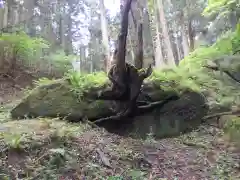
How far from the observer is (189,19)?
810 inches

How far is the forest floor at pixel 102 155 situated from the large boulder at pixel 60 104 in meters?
0.40

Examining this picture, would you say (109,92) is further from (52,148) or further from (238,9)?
(238,9)

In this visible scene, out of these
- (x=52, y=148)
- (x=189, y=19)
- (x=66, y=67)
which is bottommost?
(x=52, y=148)

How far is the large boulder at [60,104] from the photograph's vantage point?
7832 mm

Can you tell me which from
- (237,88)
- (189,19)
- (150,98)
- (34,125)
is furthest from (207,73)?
(189,19)

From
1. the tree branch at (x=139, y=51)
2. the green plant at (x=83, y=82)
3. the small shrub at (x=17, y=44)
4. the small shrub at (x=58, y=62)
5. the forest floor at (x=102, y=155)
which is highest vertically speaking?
the small shrub at (x=17, y=44)

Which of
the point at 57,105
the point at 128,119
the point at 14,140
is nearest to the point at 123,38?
the point at 128,119

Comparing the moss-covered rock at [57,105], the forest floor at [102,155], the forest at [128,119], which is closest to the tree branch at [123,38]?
the forest at [128,119]

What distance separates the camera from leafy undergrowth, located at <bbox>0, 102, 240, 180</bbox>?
203 inches

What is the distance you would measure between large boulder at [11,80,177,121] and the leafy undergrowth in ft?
1.48

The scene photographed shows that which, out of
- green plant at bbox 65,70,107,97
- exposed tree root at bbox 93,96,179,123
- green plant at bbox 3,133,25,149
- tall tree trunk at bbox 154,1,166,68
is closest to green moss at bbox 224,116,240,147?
exposed tree root at bbox 93,96,179,123

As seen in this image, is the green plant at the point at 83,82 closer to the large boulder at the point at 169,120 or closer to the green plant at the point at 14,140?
the large boulder at the point at 169,120

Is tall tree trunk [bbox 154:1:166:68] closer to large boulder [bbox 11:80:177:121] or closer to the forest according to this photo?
the forest

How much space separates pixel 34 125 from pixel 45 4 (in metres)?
19.3
